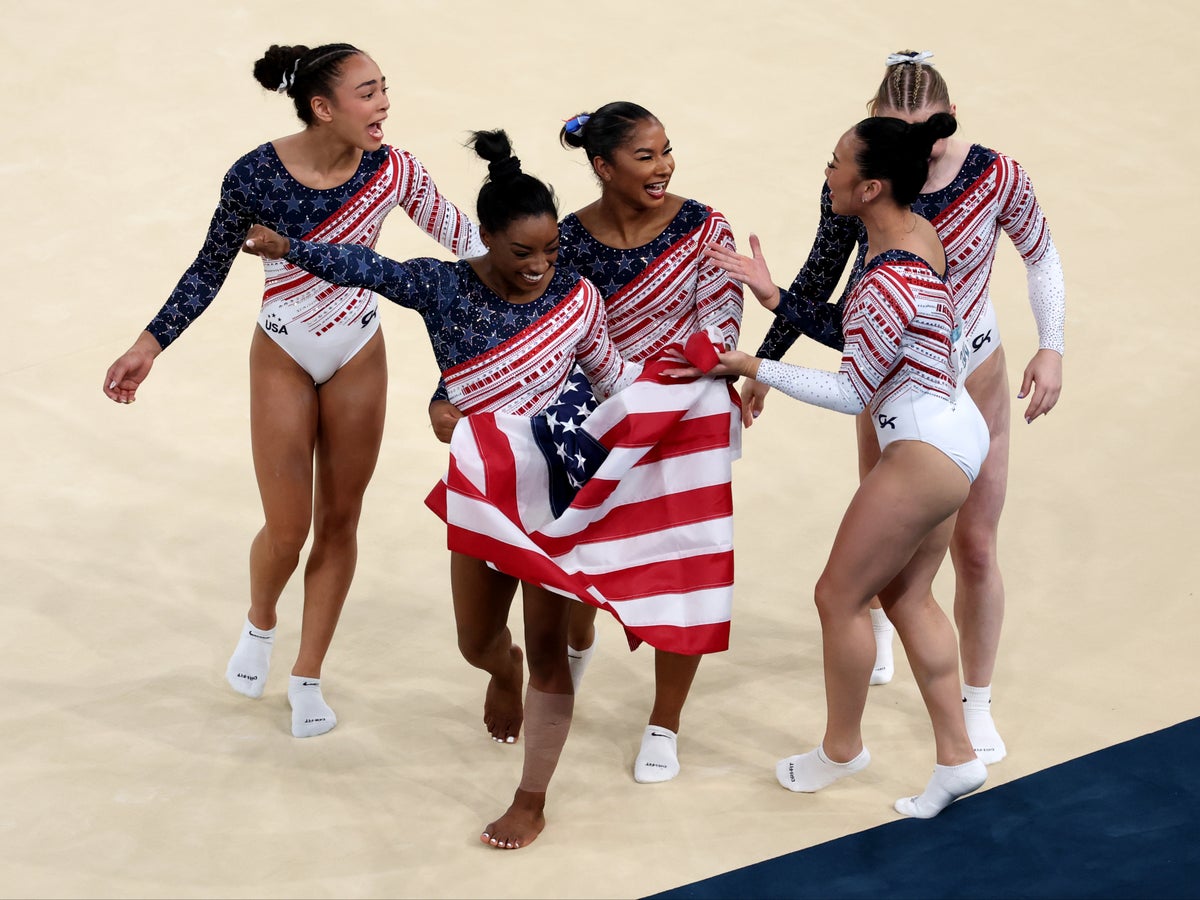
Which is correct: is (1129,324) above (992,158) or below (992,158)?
below

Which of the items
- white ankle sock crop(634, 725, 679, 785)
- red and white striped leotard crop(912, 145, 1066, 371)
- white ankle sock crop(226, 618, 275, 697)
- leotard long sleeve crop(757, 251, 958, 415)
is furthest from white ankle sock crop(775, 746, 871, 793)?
white ankle sock crop(226, 618, 275, 697)

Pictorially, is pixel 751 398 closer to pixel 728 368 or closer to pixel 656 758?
pixel 728 368

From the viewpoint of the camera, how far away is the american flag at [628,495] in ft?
12.4

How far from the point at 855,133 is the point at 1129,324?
3.52 meters

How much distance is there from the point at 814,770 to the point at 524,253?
5.20 feet

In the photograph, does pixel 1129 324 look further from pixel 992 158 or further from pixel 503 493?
pixel 503 493

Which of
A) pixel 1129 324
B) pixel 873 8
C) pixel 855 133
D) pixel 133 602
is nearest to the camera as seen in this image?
pixel 855 133

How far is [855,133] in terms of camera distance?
3.66 m

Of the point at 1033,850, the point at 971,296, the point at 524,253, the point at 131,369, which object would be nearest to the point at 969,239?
the point at 971,296

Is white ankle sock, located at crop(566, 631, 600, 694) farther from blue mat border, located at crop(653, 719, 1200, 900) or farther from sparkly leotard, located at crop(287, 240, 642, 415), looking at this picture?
sparkly leotard, located at crop(287, 240, 642, 415)

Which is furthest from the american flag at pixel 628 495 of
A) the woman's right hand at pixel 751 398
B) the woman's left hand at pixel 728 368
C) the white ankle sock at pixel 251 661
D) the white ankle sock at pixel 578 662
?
the white ankle sock at pixel 251 661

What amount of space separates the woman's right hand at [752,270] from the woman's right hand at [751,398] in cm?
28

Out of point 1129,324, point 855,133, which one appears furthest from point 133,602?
point 1129,324

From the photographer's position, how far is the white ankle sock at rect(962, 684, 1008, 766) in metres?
4.28
